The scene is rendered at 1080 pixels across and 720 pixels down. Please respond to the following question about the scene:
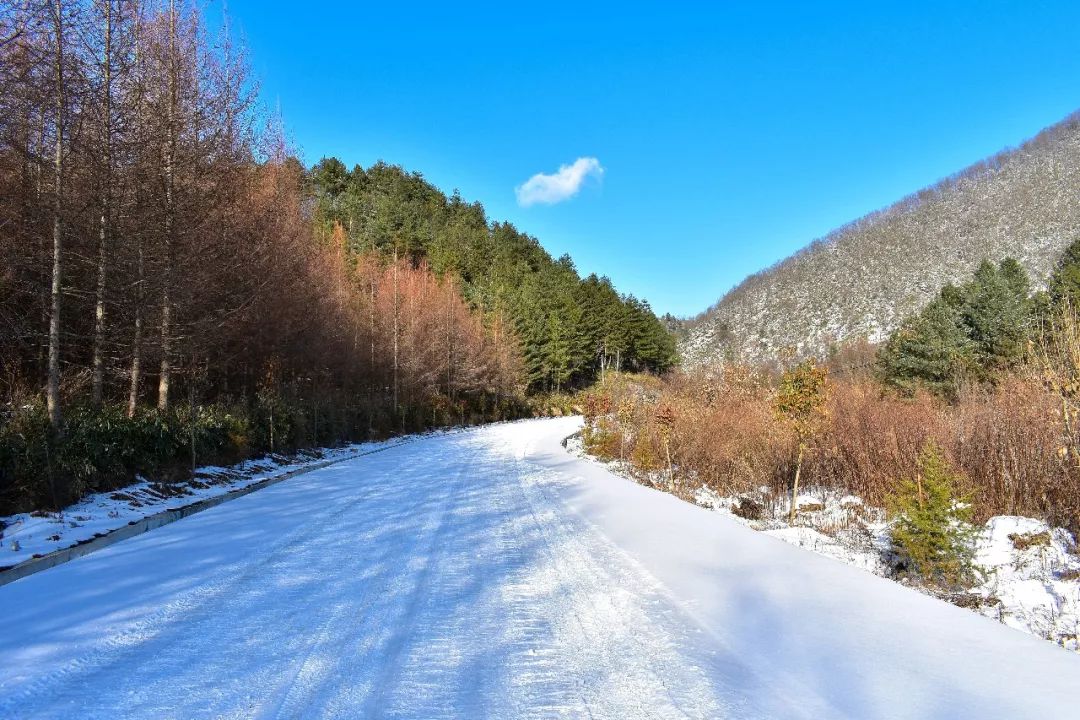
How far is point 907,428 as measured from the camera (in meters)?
9.77

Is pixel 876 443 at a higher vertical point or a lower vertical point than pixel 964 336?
lower

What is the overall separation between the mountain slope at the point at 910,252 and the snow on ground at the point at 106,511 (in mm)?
79176

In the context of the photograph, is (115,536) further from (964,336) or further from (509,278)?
(509,278)

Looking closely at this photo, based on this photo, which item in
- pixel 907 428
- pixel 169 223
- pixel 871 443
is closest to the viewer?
pixel 907 428

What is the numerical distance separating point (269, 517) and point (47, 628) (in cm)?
379

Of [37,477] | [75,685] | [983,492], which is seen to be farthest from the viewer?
[983,492]

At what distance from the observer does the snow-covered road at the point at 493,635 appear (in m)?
2.92

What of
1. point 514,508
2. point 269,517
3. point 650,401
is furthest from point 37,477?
point 650,401

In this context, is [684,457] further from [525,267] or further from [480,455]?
[525,267]

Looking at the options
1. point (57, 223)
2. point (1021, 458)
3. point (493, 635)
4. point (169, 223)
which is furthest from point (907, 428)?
point (169, 223)

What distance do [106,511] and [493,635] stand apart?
20.8 feet

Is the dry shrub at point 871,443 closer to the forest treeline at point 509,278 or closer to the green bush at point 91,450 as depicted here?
the green bush at point 91,450

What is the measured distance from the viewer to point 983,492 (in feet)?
25.9

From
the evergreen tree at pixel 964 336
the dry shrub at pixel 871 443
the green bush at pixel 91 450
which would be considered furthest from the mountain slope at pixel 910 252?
the green bush at pixel 91 450
